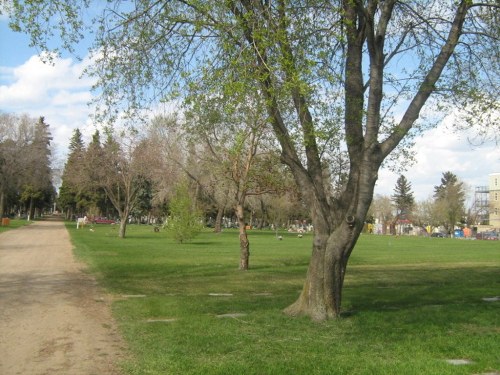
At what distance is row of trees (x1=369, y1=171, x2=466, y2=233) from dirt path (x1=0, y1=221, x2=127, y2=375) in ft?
276

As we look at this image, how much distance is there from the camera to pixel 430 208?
109 meters

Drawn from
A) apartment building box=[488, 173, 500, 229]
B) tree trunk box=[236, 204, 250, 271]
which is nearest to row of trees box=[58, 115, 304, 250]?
tree trunk box=[236, 204, 250, 271]

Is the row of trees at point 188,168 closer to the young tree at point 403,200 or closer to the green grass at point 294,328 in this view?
the green grass at point 294,328

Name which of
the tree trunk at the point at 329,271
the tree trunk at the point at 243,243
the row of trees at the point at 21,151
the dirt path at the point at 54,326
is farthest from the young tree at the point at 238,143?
the row of trees at the point at 21,151

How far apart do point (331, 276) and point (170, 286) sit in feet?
21.1

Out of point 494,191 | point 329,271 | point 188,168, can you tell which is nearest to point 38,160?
point 188,168

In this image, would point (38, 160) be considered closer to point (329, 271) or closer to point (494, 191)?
point (329, 271)

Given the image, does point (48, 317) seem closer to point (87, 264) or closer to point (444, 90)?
point (444, 90)

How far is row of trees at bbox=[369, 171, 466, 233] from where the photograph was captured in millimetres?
103562

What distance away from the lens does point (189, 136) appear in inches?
518

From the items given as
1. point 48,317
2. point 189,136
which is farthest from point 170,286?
point 48,317

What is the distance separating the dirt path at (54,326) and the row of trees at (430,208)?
84036 mm

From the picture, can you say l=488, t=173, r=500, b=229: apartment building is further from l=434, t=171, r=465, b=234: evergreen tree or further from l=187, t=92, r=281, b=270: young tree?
l=187, t=92, r=281, b=270: young tree

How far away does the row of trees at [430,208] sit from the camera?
10356 cm
